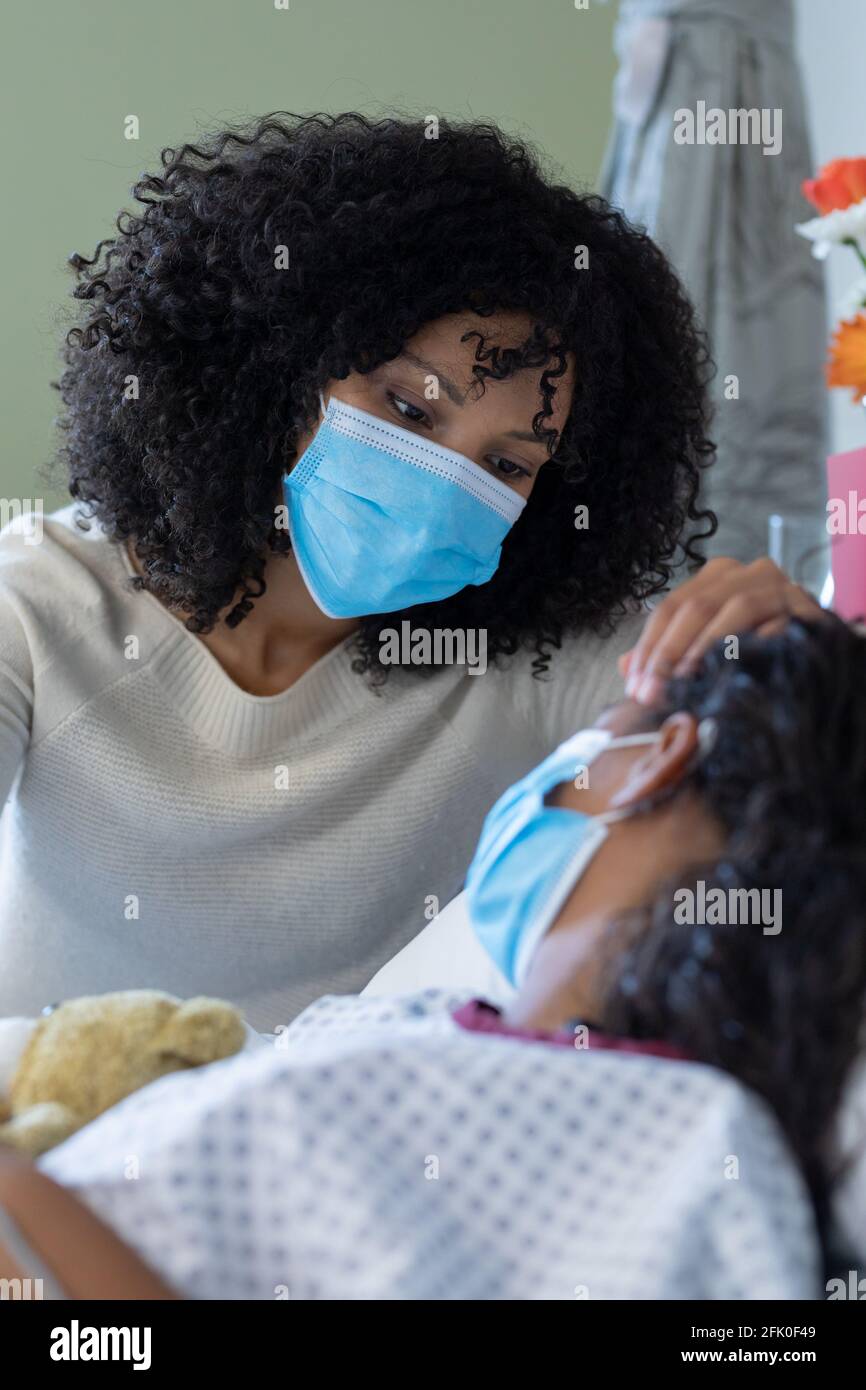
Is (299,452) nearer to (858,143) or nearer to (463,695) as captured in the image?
(463,695)

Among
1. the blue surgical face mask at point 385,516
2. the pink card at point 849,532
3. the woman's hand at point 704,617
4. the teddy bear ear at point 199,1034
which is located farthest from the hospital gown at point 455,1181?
the blue surgical face mask at point 385,516

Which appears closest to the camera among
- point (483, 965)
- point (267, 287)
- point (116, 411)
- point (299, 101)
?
point (483, 965)

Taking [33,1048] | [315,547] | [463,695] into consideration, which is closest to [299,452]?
[315,547]

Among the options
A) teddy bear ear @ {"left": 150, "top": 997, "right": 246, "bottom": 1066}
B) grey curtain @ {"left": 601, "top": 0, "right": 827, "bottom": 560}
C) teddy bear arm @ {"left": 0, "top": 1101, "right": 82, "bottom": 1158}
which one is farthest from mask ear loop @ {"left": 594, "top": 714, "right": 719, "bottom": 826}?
grey curtain @ {"left": 601, "top": 0, "right": 827, "bottom": 560}

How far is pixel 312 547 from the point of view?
1.41 metres

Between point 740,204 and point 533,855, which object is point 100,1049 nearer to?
point 533,855

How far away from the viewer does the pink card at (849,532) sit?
3.76 ft

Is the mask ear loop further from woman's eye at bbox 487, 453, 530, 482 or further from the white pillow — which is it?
woman's eye at bbox 487, 453, 530, 482

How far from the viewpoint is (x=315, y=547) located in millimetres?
1407

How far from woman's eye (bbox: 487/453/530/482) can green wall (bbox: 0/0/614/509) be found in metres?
2.11

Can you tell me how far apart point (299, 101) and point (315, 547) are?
7.70ft

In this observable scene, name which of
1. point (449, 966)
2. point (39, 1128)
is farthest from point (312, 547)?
point (39, 1128)

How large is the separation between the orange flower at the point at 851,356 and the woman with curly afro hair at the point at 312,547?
301mm

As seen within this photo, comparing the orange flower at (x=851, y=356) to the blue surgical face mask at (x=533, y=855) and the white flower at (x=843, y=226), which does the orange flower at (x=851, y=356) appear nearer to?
the white flower at (x=843, y=226)
